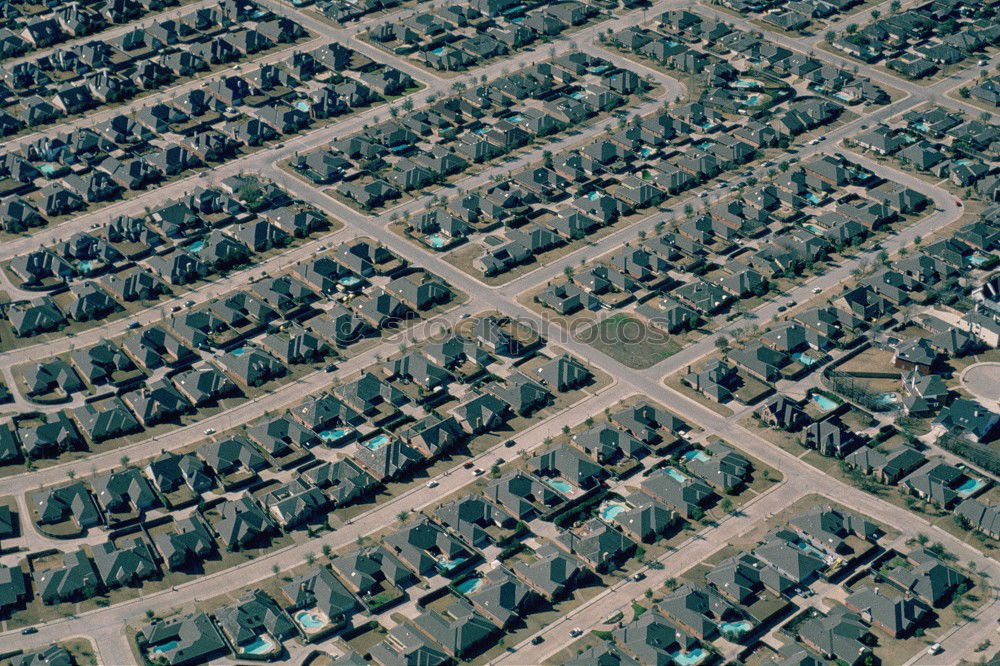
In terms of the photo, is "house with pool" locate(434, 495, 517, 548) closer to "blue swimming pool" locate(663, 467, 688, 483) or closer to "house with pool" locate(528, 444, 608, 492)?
"house with pool" locate(528, 444, 608, 492)

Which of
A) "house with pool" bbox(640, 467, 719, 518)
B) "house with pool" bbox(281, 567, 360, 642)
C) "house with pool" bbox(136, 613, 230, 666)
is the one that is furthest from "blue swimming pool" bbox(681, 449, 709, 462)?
"house with pool" bbox(136, 613, 230, 666)

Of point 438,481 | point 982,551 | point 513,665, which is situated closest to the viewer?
point 513,665

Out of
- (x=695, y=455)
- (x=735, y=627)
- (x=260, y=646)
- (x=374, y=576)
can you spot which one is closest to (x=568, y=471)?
(x=695, y=455)

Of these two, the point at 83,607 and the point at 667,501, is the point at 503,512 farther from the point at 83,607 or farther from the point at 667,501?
the point at 83,607

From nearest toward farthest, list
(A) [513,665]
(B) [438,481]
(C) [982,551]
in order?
(A) [513,665] → (C) [982,551] → (B) [438,481]

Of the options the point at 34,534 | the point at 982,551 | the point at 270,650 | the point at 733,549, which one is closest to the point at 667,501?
the point at 733,549

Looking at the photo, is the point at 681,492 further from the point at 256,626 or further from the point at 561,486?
the point at 256,626

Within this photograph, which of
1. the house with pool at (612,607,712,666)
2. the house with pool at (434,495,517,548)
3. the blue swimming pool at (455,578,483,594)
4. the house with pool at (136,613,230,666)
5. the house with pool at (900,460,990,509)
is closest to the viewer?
the house with pool at (612,607,712,666)
